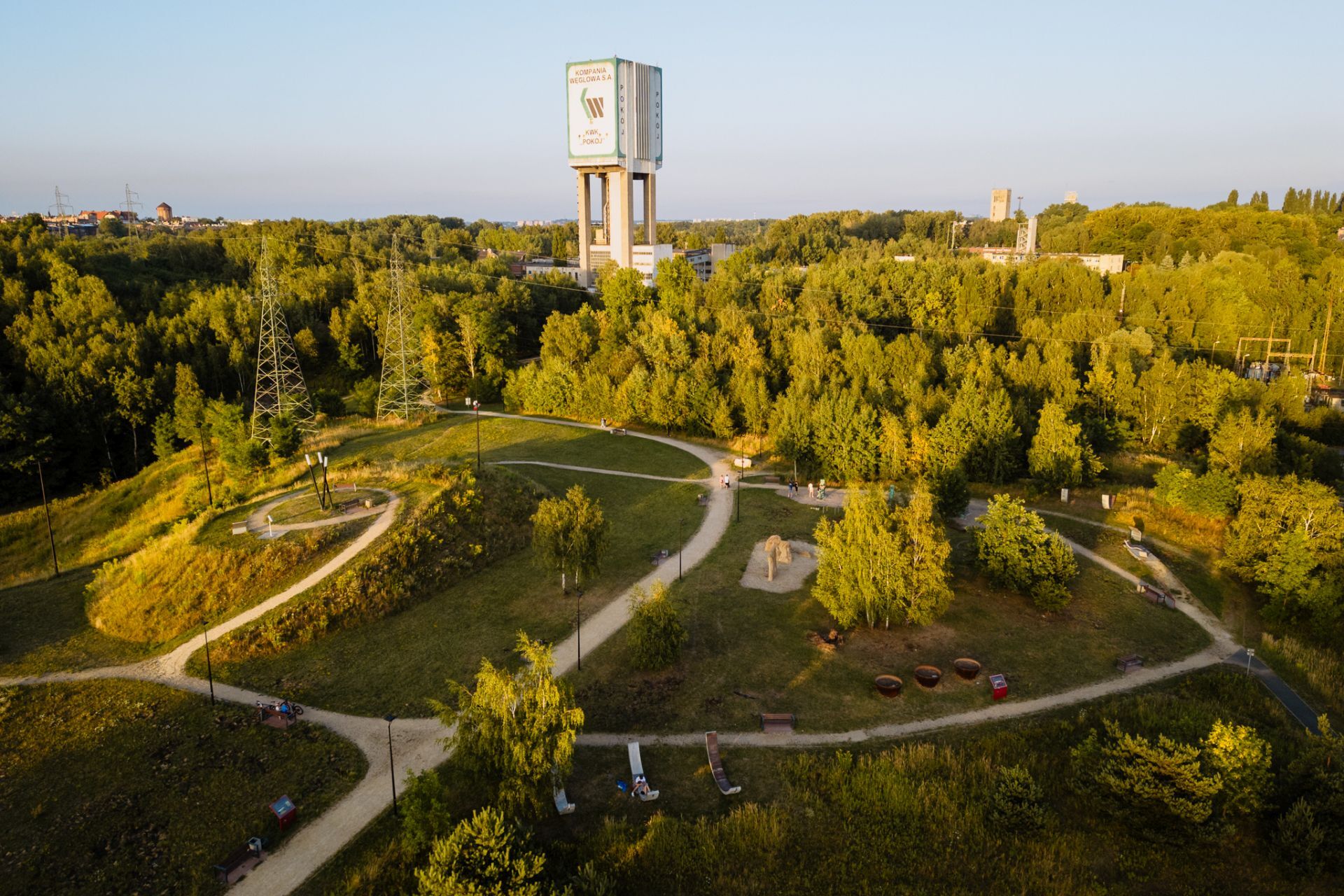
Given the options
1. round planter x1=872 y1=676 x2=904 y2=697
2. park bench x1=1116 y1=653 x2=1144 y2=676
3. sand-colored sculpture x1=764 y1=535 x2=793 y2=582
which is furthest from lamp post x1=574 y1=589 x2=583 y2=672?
park bench x1=1116 y1=653 x2=1144 y2=676

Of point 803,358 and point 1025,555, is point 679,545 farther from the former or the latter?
point 803,358

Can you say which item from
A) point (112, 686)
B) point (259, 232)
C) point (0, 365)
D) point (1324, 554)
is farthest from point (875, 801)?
point (259, 232)

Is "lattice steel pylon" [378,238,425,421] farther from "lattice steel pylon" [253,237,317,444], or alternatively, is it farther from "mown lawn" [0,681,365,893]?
"mown lawn" [0,681,365,893]

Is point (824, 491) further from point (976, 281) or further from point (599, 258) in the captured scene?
point (599, 258)

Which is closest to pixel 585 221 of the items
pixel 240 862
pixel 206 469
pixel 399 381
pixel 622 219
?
pixel 622 219

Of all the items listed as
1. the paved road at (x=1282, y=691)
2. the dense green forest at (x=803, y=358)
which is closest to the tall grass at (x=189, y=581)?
the dense green forest at (x=803, y=358)
